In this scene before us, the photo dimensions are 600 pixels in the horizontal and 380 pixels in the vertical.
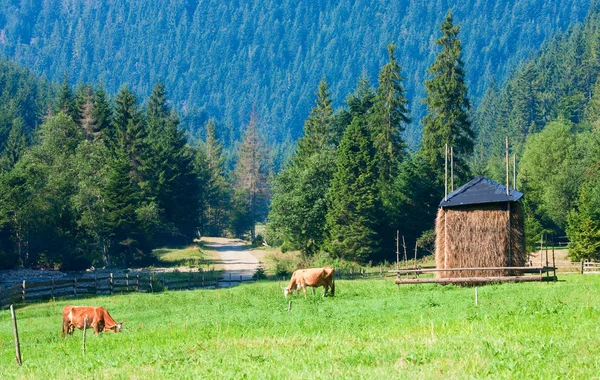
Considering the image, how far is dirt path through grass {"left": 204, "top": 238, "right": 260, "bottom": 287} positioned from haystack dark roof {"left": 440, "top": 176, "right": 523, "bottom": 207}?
18.0 m

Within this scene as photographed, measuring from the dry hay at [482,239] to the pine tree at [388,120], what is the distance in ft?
119

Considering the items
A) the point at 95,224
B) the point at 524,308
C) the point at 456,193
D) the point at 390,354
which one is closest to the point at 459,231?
the point at 456,193

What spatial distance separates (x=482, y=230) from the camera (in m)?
34.7

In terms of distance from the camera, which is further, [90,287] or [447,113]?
[447,113]

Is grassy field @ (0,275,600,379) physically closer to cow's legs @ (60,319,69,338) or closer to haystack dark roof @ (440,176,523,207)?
cow's legs @ (60,319,69,338)

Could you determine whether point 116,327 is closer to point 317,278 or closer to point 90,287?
point 317,278

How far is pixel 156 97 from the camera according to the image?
343 ft

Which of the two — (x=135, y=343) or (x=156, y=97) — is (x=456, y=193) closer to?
(x=135, y=343)

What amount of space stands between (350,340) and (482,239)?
728 inches

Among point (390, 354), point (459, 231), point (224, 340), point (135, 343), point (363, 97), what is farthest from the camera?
point (363, 97)

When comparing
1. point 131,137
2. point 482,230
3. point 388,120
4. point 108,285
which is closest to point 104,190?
point 108,285

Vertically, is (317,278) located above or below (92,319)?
above

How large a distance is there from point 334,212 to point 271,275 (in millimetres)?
10230

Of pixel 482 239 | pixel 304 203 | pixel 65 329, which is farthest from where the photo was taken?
pixel 304 203
